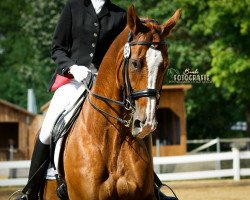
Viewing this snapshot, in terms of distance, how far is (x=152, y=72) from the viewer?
16.0 ft

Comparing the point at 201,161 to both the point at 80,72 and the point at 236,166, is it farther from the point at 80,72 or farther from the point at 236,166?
the point at 80,72

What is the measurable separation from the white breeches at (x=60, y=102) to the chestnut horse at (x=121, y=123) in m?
0.34

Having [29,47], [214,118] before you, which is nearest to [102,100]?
[214,118]

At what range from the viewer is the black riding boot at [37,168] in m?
6.31

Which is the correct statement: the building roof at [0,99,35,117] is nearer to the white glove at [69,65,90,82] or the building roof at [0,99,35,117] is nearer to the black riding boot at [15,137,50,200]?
the black riding boot at [15,137,50,200]

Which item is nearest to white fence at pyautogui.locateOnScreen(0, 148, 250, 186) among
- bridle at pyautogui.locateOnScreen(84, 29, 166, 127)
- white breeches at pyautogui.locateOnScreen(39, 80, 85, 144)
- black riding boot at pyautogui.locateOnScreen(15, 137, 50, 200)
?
black riding boot at pyautogui.locateOnScreen(15, 137, 50, 200)

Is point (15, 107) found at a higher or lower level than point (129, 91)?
higher

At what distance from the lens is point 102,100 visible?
18.1 feet

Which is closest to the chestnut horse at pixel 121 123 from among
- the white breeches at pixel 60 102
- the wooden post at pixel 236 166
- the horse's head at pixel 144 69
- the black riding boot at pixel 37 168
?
the horse's head at pixel 144 69

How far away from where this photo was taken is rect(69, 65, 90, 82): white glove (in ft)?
18.8

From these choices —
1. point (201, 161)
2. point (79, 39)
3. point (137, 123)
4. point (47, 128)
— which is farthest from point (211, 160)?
point (137, 123)

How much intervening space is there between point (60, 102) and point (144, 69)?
1437mm

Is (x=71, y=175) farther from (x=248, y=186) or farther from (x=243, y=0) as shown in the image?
(x=243, y=0)

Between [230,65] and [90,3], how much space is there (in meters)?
16.7
